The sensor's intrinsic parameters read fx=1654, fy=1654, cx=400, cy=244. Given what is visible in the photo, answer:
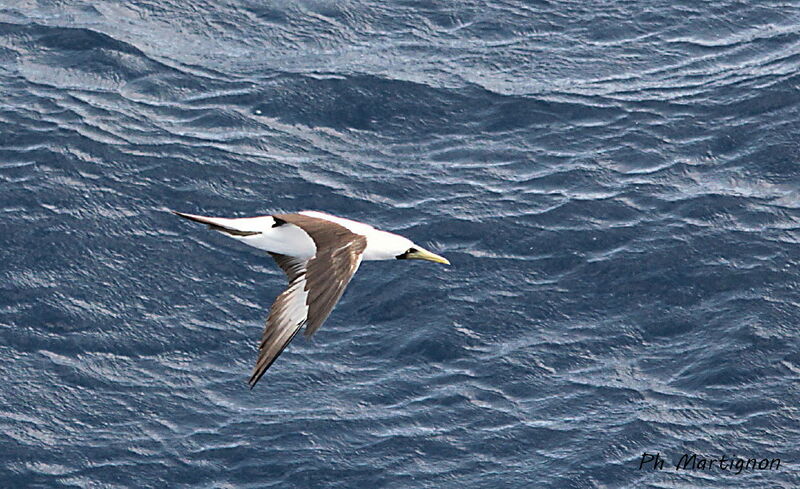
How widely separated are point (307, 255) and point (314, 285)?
102 inches

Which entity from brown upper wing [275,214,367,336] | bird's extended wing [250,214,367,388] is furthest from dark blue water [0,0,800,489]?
brown upper wing [275,214,367,336]

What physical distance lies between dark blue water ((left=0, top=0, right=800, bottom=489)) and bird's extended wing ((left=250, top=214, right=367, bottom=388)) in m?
5.07

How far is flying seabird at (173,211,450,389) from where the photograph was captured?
18.4 m

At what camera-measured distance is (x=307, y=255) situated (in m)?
21.0

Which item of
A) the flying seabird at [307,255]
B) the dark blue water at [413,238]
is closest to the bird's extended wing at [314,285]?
the flying seabird at [307,255]

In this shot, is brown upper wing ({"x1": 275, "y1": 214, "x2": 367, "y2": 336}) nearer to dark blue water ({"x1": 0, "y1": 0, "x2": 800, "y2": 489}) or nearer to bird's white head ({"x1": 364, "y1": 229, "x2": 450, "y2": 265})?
bird's white head ({"x1": 364, "y1": 229, "x2": 450, "y2": 265})

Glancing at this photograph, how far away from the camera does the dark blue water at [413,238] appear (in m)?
24.8

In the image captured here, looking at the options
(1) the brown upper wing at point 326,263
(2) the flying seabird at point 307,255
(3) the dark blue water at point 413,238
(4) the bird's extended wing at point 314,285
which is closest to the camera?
(1) the brown upper wing at point 326,263

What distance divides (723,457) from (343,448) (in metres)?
5.67

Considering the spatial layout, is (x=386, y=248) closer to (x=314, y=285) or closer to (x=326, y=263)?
(x=326, y=263)

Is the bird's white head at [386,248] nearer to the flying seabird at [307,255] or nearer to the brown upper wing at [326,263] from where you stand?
the flying seabird at [307,255]

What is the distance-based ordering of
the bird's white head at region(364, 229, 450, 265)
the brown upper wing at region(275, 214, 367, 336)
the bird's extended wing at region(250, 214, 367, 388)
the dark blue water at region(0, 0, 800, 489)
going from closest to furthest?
the brown upper wing at region(275, 214, 367, 336) → the bird's extended wing at region(250, 214, 367, 388) → the bird's white head at region(364, 229, 450, 265) → the dark blue water at region(0, 0, 800, 489)

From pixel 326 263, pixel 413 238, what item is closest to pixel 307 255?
pixel 326 263

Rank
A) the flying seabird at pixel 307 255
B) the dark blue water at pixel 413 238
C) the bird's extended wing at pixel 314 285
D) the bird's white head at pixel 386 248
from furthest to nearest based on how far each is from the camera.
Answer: the dark blue water at pixel 413 238, the bird's white head at pixel 386 248, the flying seabird at pixel 307 255, the bird's extended wing at pixel 314 285
